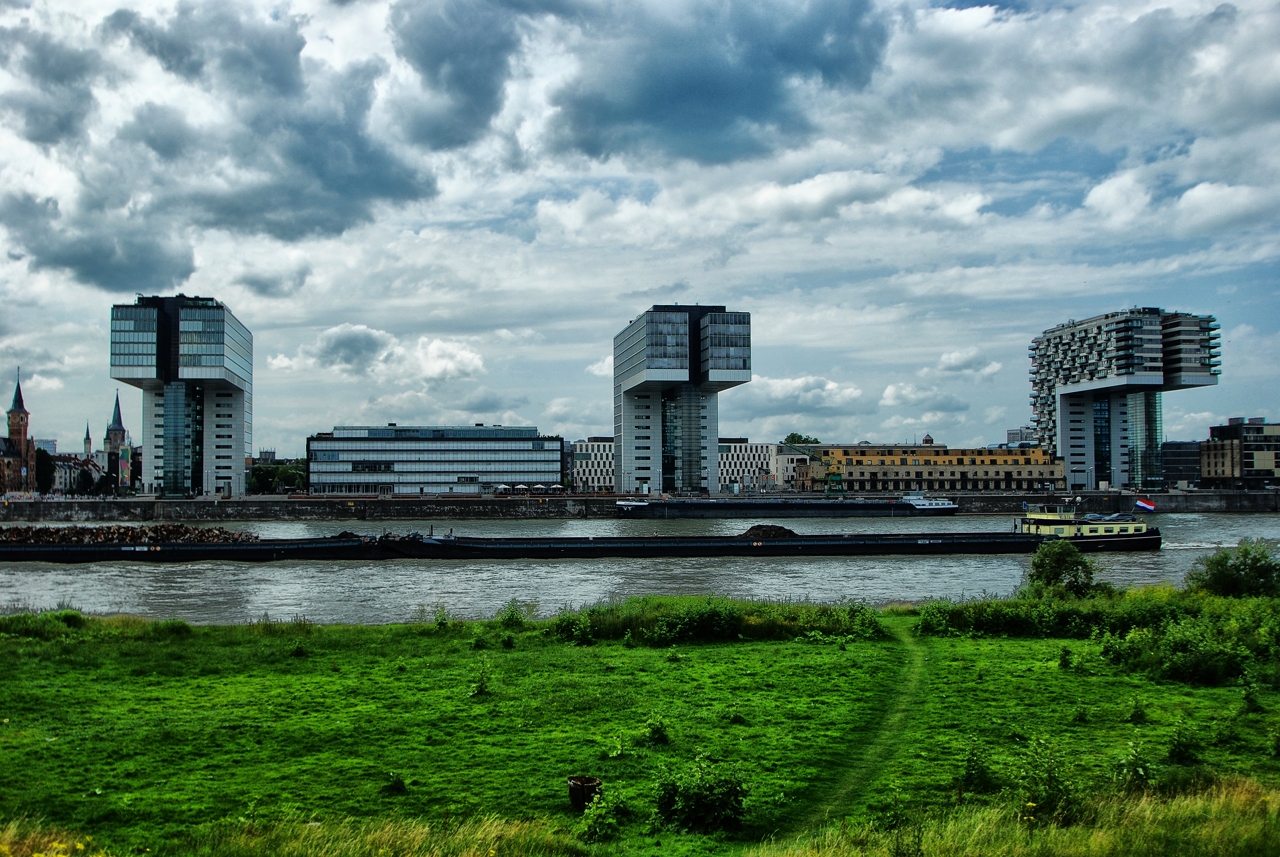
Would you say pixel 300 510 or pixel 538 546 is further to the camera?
pixel 300 510

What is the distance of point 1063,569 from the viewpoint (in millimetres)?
31719

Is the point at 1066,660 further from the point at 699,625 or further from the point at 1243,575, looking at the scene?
the point at 1243,575

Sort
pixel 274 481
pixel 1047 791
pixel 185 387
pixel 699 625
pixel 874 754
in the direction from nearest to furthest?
1. pixel 1047 791
2. pixel 874 754
3. pixel 699 625
4. pixel 185 387
5. pixel 274 481

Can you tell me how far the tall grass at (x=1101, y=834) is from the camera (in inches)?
348

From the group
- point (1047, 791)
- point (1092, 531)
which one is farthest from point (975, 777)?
point (1092, 531)

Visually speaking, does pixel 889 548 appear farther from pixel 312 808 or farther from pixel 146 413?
pixel 146 413

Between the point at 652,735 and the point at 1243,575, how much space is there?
1005 inches

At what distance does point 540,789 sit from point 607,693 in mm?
5287

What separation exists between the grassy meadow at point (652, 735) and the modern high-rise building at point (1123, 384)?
15944 cm

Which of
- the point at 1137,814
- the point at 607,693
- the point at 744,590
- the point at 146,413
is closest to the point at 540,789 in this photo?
the point at 607,693

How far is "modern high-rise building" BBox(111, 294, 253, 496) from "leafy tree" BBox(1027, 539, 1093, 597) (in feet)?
424

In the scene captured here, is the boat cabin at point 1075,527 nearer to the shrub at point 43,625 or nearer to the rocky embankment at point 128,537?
the rocky embankment at point 128,537

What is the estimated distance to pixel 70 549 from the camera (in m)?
59.6

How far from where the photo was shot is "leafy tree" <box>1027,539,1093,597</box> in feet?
103
